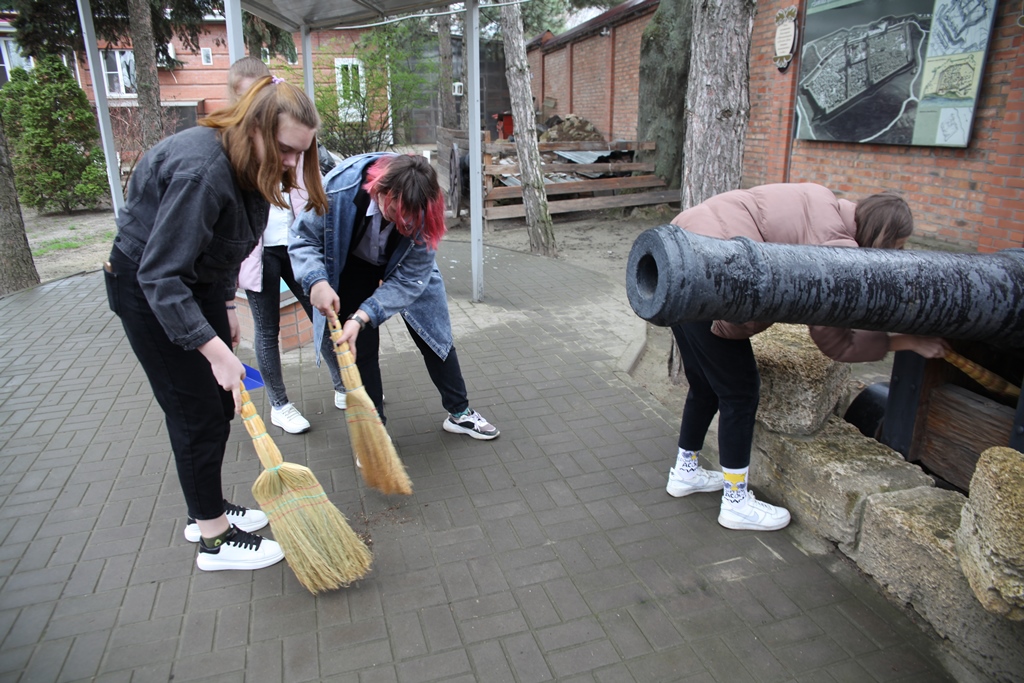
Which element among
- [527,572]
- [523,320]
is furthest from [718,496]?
[523,320]

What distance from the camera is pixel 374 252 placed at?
10.7ft

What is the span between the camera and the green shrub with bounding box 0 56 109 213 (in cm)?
1272

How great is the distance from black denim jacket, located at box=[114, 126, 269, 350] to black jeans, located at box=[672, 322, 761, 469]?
5.34 ft

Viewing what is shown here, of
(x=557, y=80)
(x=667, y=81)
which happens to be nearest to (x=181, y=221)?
(x=667, y=81)

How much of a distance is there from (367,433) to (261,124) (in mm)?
1388

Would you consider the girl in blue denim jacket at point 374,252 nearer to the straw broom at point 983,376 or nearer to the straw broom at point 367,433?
the straw broom at point 367,433

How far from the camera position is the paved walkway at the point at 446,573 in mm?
2283

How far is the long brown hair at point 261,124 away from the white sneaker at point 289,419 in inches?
75.8

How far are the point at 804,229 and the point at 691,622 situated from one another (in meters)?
1.45

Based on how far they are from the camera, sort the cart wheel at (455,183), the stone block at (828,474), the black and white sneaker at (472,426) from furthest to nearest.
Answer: the cart wheel at (455,183), the black and white sneaker at (472,426), the stone block at (828,474)

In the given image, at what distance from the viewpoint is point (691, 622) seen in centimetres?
246

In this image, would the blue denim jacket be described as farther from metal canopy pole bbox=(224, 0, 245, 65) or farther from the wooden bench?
the wooden bench

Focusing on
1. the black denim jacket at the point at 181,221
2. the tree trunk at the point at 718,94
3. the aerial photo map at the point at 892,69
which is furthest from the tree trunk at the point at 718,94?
the aerial photo map at the point at 892,69

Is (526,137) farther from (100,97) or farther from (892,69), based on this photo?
(100,97)
